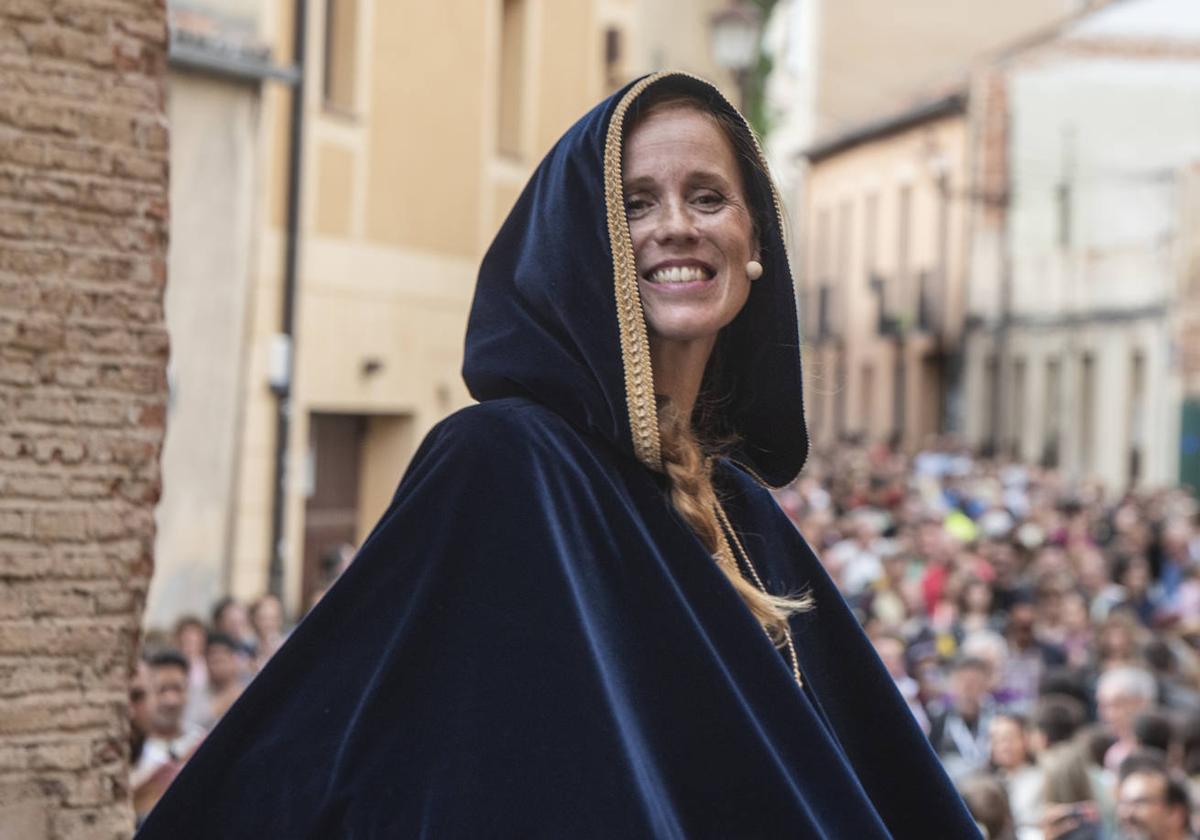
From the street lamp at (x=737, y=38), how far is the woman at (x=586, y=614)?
11.3 metres

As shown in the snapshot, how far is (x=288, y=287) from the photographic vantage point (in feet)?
41.0

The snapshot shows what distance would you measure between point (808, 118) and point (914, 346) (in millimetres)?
8724

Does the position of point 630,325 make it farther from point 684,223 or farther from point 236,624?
point 236,624

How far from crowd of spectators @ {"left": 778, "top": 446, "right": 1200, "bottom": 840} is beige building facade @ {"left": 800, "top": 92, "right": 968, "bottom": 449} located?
60.4 ft

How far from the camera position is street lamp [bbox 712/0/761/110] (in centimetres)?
1430

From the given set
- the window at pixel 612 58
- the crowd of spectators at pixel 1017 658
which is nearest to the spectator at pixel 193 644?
the crowd of spectators at pixel 1017 658

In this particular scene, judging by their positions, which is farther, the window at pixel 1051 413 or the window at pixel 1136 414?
the window at pixel 1051 413

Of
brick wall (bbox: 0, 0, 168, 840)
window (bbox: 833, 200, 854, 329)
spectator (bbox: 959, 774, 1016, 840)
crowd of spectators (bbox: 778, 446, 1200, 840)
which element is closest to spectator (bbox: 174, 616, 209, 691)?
crowd of spectators (bbox: 778, 446, 1200, 840)

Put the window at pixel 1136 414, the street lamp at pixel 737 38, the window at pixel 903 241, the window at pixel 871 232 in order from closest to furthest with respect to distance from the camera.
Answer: the street lamp at pixel 737 38 < the window at pixel 1136 414 < the window at pixel 903 241 < the window at pixel 871 232

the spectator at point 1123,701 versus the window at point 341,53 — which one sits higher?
the window at point 341,53

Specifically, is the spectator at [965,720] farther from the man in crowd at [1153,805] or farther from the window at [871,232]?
the window at [871,232]

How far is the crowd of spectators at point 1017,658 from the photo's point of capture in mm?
7113

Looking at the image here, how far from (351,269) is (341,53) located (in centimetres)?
123

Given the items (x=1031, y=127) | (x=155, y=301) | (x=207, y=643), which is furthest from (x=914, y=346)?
(x=155, y=301)
